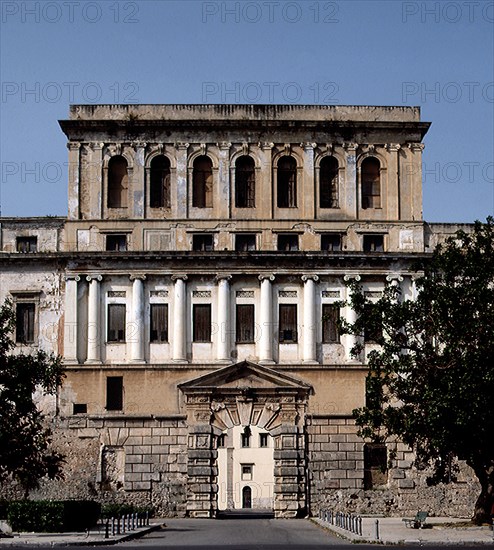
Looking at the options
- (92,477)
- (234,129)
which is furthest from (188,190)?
(92,477)

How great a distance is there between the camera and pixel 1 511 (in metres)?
49.8

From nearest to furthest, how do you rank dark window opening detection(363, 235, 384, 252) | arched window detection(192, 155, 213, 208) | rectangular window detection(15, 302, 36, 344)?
rectangular window detection(15, 302, 36, 344)
dark window opening detection(363, 235, 384, 252)
arched window detection(192, 155, 213, 208)

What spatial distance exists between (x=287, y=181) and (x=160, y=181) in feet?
19.1

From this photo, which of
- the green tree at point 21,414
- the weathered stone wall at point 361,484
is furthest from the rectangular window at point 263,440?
the green tree at point 21,414

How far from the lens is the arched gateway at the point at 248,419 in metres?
55.6

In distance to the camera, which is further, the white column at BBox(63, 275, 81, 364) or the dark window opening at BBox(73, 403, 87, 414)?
the white column at BBox(63, 275, 81, 364)

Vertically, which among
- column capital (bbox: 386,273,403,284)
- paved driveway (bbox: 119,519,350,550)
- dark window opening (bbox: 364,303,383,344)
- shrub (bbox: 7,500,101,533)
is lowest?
paved driveway (bbox: 119,519,350,550)

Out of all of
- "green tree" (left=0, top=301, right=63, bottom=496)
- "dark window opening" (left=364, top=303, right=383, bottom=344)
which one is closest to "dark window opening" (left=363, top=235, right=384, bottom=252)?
"dark window opening" (left=364, top=303, right=383, bottom=344)

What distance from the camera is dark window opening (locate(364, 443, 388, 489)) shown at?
56.0m

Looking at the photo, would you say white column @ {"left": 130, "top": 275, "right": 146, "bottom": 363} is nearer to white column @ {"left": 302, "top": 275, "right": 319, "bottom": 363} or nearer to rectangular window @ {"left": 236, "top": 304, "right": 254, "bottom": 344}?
rectangular window @ {"left": 236, "top": 304, "right": 254, "bottom": 344}

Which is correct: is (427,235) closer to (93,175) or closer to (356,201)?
(356,201)

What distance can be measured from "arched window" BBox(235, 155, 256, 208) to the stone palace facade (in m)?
0.10

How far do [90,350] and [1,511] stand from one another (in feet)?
29.8

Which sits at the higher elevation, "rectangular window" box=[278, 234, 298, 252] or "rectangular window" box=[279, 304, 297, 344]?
"rectangular window" box=[278, 234, 298, 252]
